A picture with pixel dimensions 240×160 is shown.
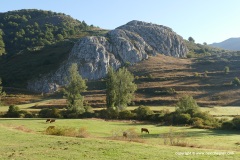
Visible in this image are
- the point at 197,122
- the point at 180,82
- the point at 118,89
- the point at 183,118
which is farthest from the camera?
the point at 180,82

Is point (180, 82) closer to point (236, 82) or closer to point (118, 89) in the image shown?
point (236, 82)

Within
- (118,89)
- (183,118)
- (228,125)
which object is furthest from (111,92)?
(228,125)

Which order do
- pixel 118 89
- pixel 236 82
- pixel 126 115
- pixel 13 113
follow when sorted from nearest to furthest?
1. pixel 126 115
2. pixel 13 113
3. pixel 118 89
4. pixel 236 82

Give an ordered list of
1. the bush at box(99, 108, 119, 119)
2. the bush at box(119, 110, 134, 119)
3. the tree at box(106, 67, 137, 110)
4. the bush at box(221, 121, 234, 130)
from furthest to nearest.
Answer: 1. the tree at box(106, 67, 137, 110)
2. the bush at box(99, 108, 119, 119)
3. the bush at box(119, 110, 134, 119)
4. the bush at box(221, 121, 234, 130)

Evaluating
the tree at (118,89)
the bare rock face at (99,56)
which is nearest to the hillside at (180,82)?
the bare rock face at (99,56)

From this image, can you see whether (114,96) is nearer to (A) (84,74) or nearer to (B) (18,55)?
(A) (84,74)

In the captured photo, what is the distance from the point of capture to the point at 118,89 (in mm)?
89375

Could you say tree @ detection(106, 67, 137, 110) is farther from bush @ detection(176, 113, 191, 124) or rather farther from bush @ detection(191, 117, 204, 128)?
bush @ detection(191, 117, 204, 128)

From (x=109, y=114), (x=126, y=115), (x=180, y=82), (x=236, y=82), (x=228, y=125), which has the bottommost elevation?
(x=228, y=125)

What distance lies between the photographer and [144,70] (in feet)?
538

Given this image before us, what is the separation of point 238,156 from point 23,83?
449 feet

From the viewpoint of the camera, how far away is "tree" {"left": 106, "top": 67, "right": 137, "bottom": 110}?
87.5 m

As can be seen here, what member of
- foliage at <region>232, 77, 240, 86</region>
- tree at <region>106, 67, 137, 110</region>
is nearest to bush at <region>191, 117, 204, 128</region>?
tree at <region>106, 67, 137, 110</region>

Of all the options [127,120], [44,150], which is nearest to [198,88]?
[127,120]
